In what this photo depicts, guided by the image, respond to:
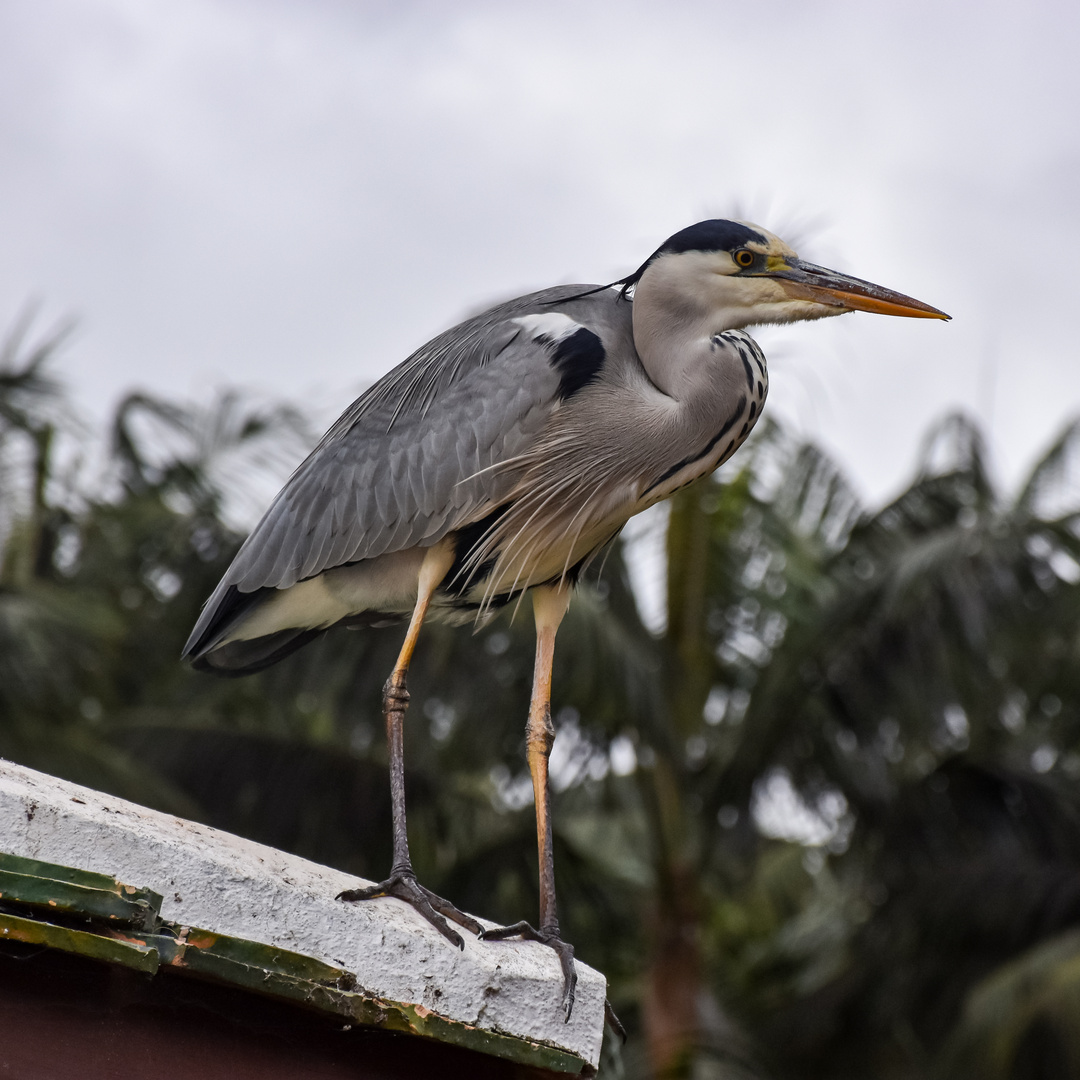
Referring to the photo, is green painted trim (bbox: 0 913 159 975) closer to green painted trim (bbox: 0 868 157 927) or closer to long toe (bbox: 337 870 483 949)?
green painted trim (bbox: 0 868 157 927)

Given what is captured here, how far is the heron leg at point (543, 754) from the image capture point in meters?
2.86

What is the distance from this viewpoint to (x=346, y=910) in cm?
217

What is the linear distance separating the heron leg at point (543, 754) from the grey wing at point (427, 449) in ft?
1.28

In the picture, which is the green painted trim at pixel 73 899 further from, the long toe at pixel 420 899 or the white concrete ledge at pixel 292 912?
the long toe at pixel 420 899

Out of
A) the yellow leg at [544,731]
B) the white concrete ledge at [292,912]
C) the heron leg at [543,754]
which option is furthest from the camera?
the yellow leg at [544,731]

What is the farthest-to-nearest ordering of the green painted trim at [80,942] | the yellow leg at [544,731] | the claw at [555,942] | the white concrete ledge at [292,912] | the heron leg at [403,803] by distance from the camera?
1. the yellow leg at [544,731]
2. the heron leg at [403,803]
3. the claw at [555,942]
4. the white concrete ledge at [292,912]
5. the green painted trim at [80,942]

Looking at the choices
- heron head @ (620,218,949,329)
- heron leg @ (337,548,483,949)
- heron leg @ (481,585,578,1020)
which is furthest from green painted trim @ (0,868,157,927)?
heron head @ (620,218,949,329)

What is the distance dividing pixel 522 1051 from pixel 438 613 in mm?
1703

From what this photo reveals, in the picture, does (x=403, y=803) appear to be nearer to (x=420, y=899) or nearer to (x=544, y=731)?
(x=544, y=731)

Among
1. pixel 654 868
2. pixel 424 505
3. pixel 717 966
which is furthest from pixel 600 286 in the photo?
pixel 717 966

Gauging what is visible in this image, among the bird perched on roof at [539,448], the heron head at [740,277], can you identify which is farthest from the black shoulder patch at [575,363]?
the heron head at [740,277]

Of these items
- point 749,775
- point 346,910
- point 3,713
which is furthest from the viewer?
point 749,775

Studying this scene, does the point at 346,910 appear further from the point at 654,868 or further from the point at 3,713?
the point at 654,868

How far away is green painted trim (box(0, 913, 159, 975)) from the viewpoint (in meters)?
1.73
